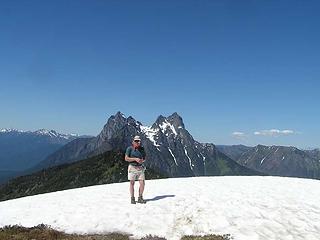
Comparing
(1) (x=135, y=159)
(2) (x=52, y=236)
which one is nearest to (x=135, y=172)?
(1) (x=135, y=159)

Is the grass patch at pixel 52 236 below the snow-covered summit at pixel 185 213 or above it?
below

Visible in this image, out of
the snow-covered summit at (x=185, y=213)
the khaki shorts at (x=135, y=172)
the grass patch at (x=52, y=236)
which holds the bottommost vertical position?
the grass patch at (x=52, y=236)

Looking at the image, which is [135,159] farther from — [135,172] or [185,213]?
[185,213]

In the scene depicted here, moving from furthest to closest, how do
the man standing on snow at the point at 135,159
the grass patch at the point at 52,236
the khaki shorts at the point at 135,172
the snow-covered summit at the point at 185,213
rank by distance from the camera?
the khaki shorts at the point at 135,172 → the man standing on snow at the point at 135,159 → the snow-covered summit at the point at 185,213 → the grass patch at the point at 52,236

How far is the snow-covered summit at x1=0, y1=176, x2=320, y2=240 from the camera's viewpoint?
62.3ft

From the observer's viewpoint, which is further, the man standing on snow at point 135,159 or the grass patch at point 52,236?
the man standing on snow at point 135,159

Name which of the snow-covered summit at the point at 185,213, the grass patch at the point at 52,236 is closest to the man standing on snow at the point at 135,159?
the snow-covered summit at the point at 185,213

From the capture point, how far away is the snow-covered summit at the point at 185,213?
62.3ft

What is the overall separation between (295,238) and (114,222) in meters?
8.19

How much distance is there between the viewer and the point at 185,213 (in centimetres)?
2158

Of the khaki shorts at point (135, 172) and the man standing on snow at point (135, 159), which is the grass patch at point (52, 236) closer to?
the khaki shorts at point (135, 172)

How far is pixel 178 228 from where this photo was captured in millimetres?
19234

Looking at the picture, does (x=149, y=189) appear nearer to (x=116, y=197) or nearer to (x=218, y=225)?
(x=116, y=197)

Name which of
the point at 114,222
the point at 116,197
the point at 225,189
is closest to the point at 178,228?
the point at 114,222
